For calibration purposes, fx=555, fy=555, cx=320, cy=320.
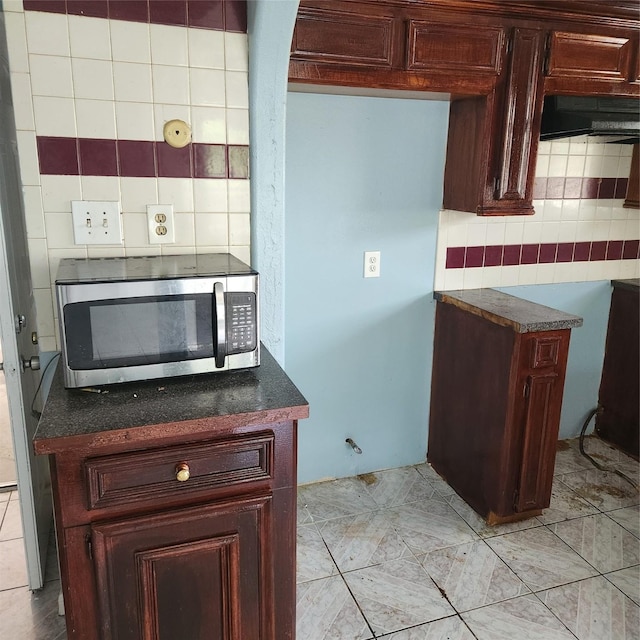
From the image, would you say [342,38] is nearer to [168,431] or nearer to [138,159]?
[138,159]

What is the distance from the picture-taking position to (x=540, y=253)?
8.61ft

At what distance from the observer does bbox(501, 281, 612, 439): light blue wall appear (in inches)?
107

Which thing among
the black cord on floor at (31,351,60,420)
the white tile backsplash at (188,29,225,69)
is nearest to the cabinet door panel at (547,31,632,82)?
the white tile backsplash at (188,29,225,69)

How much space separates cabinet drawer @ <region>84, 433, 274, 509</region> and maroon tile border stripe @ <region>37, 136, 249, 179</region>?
0.80 metres

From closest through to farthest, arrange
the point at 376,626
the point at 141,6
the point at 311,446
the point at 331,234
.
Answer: the point at 141,6, the point at 376,626, the point at 331,234, the point at 311,446

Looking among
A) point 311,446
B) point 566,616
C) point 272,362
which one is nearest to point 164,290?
point 272,362

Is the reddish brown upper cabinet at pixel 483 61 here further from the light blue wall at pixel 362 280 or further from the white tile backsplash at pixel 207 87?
the white tile backsplash at pixel 207 87

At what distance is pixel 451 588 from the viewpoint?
74.6 inches

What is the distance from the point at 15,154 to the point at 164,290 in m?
1.06

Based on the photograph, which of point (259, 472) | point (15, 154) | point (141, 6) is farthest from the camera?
point (15, 154)

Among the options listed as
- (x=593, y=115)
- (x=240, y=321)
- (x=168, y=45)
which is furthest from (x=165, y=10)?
(x=593, y=115)

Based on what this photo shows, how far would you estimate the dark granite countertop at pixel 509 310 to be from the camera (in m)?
2.00

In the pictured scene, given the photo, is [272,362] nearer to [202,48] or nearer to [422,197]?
[202,48]

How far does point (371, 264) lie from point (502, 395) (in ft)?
2.44
